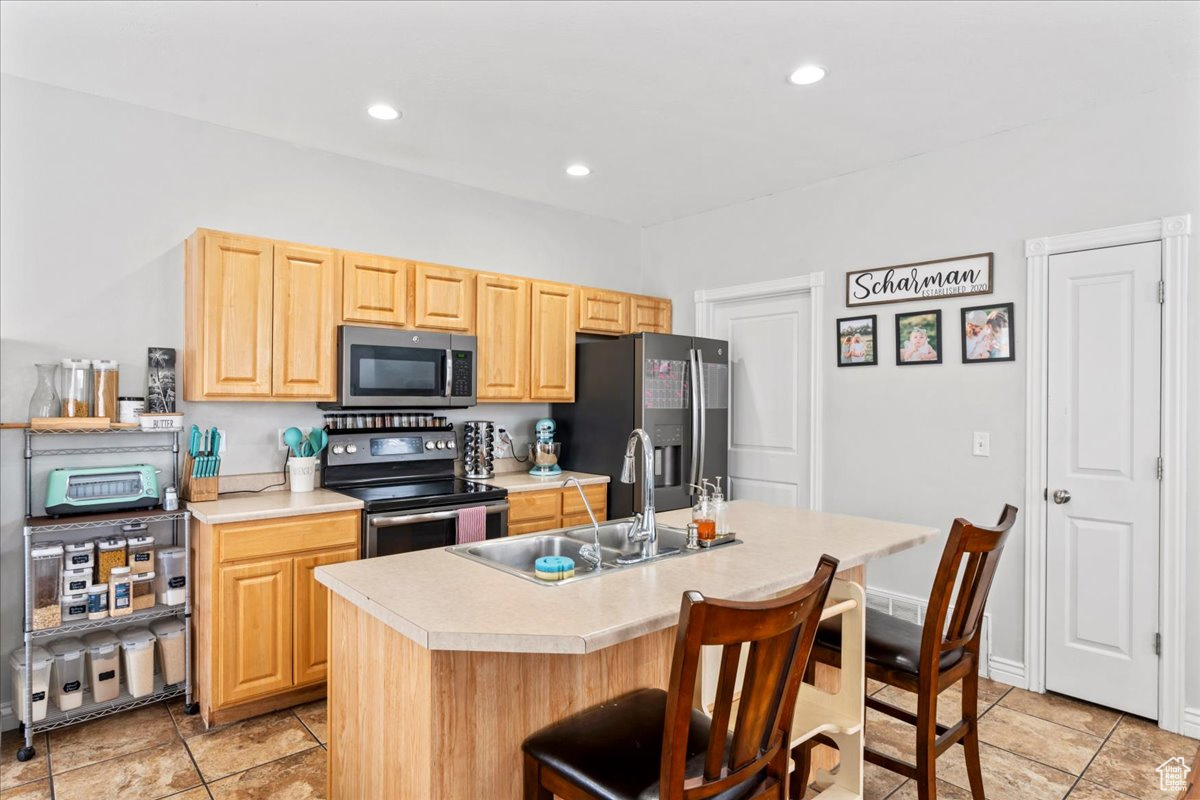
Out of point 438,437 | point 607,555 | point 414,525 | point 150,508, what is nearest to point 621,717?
point 607,555

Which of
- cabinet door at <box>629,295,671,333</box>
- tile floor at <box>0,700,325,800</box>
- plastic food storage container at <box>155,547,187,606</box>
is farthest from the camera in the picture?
cabinet door at <box>629,295,671,333</box>

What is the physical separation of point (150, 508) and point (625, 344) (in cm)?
251

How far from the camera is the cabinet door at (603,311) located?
14.5 ft

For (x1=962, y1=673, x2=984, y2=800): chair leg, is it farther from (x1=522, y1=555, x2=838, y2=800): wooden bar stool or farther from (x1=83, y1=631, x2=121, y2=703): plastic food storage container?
(x1=83, y1=631, x2=121, y2=703): plastic food storage container

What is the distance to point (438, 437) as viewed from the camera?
156 inches

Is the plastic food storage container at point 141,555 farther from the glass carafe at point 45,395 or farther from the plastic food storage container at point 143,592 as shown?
the glass carafe at point 45,395

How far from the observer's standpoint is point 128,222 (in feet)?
10.2

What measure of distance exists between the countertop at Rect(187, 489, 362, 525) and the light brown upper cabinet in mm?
476

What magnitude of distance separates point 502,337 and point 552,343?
367 millimetres

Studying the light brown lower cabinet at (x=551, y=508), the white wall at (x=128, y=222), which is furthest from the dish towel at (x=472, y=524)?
the white wall at (x=128, y=222)

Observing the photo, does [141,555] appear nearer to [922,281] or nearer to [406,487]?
[406,487]

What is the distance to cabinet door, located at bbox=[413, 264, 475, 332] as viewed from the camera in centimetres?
364

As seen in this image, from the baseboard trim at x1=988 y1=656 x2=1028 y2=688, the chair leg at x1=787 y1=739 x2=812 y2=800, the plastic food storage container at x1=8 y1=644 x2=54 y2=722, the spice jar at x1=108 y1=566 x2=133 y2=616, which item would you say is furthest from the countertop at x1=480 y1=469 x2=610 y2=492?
the baseboard trim at x1=988 y1=656 x2=1028 y2=688

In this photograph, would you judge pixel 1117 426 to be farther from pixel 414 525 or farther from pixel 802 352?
pixel 414 525
